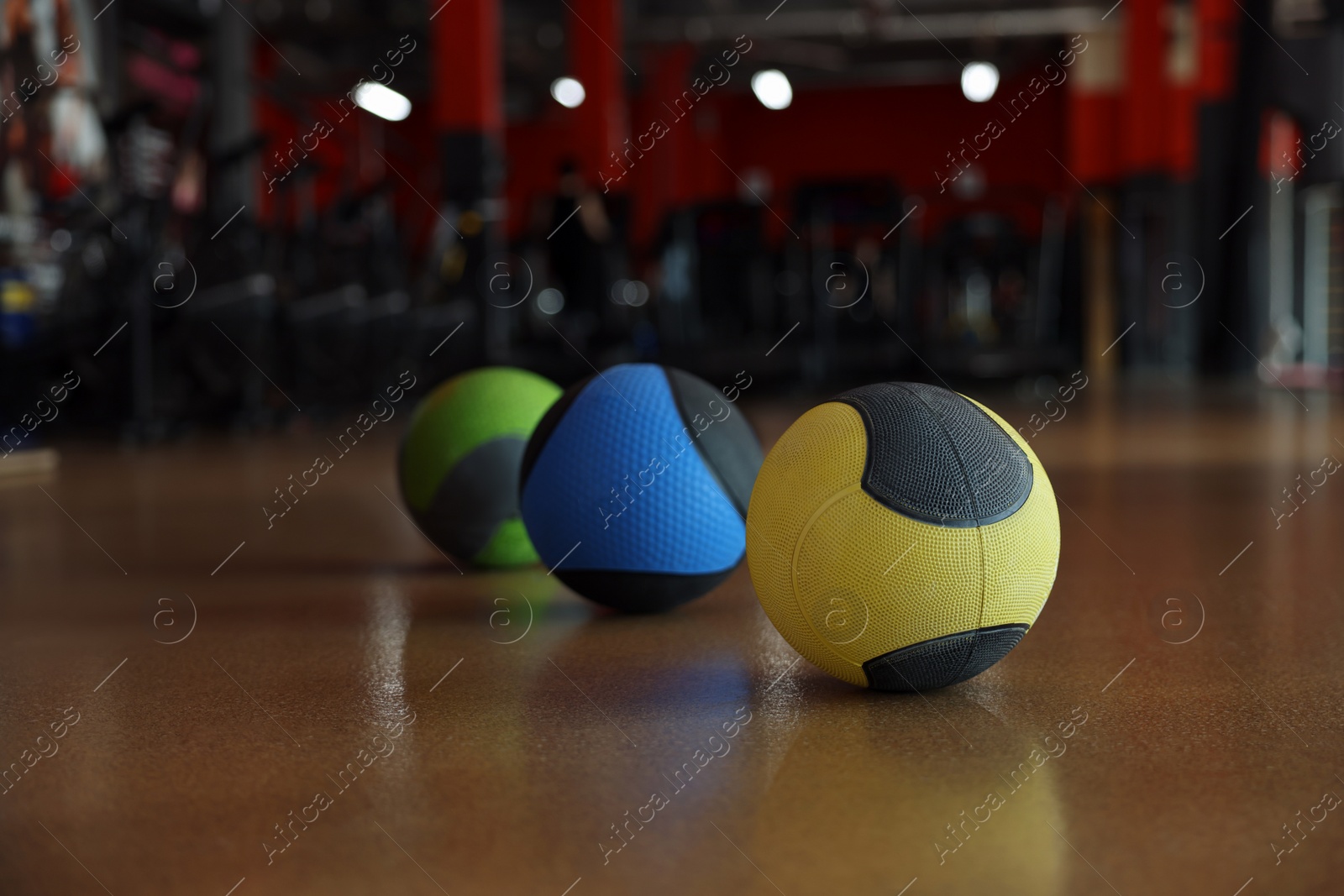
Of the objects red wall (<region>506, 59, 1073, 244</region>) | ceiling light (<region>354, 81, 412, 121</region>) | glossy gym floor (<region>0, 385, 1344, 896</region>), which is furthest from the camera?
red wall (<region>506, 59, 1073, 244</region>)

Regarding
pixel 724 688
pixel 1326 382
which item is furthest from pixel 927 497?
pixel 1326 382

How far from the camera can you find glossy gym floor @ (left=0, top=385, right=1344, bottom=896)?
1216 mm

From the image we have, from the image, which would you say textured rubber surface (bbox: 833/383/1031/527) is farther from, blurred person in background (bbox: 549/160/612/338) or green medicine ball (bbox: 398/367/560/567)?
blurred person in background (bbox: 549/160/612/338)

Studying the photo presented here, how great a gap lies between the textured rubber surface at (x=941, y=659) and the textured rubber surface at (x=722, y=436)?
0.60 meters

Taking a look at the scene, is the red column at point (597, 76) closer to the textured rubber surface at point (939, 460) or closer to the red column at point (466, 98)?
the red column at point (466, 98)

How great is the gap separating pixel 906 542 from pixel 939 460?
14 cm

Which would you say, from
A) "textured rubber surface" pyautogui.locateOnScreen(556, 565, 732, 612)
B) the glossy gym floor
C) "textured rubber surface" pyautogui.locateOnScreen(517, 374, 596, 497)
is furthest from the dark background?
"textured rubber surface" pyautogui.locateOnScreen(556, 565, 732, 612)

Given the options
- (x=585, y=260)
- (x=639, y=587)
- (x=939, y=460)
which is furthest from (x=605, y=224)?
(x=939, y=460)

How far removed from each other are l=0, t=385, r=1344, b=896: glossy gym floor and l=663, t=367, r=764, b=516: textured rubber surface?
0.25 m

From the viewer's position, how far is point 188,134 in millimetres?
6965

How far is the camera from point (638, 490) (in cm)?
231

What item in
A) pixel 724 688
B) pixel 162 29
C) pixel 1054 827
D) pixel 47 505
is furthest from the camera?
pixel 162 29

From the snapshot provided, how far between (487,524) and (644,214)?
16520mm

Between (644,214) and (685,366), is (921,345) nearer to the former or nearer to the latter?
(685,366)
